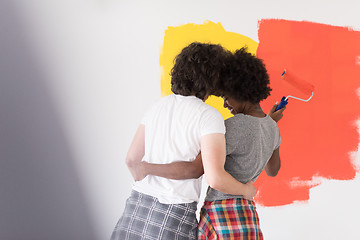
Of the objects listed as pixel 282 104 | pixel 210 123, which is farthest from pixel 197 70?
pixel 282 104

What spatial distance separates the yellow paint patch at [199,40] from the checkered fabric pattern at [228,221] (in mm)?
655

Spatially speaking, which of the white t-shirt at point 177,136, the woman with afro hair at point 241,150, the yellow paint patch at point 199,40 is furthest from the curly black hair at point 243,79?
the yellow paint patch at point 199,40

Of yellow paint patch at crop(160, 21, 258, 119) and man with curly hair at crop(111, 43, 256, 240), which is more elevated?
yellow paint patch at crop(160, 21, 258, 119)

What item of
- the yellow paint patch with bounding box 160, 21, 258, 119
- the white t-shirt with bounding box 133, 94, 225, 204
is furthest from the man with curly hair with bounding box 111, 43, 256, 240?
the yellow paint patch with bounding box 160, 21, 258, 119

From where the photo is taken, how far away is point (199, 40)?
179 centimetres

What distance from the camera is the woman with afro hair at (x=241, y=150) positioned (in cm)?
115

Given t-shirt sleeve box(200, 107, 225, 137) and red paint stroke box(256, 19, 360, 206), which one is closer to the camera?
t-shirt sleeve box(200, 107, 225, 137)

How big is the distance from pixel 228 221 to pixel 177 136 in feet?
0.95

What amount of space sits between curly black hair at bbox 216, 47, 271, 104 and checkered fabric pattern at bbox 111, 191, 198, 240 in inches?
14.9

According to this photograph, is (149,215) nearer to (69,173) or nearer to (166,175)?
(166,175)

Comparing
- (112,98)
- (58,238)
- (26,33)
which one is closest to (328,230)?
(112,98)

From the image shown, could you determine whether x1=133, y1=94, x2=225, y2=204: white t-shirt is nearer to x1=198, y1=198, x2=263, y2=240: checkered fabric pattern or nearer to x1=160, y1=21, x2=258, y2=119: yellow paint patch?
x1=198, y1=198, x2=263, y2=240: checkered fabric pattern

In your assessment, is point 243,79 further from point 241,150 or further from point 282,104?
point 282,104

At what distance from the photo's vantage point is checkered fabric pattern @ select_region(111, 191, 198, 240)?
110cm
